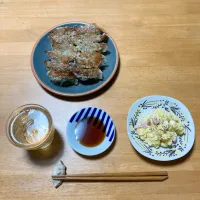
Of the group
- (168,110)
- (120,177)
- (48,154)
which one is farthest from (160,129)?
(48,154)

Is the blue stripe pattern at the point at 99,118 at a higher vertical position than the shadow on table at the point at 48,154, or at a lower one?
higher

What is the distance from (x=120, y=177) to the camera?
0.88 metres

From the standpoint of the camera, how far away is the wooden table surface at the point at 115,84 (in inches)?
34.4

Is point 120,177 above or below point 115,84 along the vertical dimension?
below

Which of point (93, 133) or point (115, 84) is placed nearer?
point (93, 133)

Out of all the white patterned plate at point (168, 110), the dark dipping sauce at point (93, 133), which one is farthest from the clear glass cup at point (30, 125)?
the white patterned plate at point (168, 110)

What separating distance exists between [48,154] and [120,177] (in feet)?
0.93

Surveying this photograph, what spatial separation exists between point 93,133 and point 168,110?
32 centimetres

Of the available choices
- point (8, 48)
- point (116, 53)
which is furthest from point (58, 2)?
point (116, 53)

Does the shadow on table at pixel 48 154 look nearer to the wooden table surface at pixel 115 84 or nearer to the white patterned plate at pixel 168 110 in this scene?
the wooden table surface at pixel 115 84

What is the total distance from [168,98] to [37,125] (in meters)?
0.54

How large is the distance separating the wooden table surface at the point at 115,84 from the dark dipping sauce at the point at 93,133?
6 centimetres

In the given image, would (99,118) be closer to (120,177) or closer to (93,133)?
(93,133)

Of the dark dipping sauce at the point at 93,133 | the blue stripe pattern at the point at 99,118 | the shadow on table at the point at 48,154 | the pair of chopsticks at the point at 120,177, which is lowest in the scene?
the pair of chopsticks at the point at 120,177
